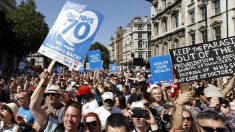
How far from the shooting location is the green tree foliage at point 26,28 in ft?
164

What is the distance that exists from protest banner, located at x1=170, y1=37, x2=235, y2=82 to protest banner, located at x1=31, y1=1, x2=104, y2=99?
1.86 meters

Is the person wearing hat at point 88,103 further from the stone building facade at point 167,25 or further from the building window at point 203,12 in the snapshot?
the stone building facade at point 167,25

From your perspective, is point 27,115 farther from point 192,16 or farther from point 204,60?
point 192,16

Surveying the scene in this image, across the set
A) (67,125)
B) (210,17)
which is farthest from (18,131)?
(210,17)

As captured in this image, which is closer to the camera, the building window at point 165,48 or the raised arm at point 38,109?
the raised arm at point 38,109

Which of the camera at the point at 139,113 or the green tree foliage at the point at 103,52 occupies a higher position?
the green tree foliage at the point at 103,52

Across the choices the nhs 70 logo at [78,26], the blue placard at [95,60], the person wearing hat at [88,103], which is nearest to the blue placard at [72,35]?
Result: the nhs 70 logo at [78,26]

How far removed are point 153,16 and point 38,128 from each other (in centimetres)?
4876

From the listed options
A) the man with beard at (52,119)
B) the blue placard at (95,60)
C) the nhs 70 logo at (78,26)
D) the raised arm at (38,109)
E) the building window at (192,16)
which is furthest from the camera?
the building window at (192,16)

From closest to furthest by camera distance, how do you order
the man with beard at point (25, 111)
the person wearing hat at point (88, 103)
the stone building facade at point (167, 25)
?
the man with beard at point (25, 111) → the person wearing hat at point (88, 103) → the stone building facade at point (167, 25)

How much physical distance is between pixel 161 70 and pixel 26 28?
4302cm

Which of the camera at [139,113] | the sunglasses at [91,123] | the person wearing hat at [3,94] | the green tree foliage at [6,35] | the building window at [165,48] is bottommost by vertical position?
the person wearing hat at [3,94]

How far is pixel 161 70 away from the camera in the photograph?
9.79 metres

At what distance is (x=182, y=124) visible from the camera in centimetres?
410
